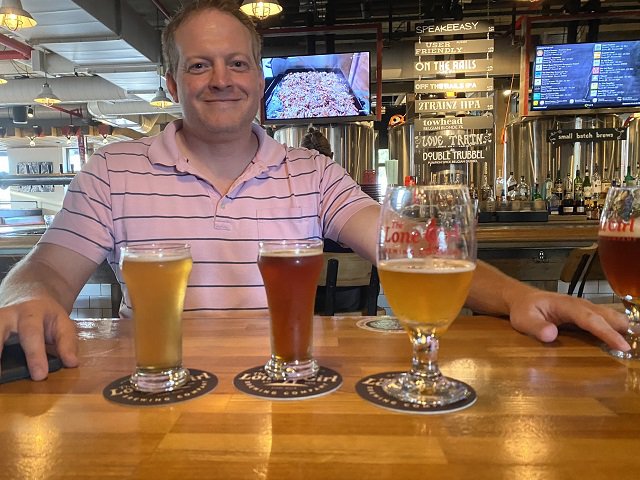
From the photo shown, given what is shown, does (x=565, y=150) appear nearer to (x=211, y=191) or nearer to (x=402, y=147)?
(x=402, y=147)

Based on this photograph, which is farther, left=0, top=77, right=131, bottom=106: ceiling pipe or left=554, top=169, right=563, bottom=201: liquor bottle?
left=0, top=77, right=131, bottom=106: ceiling pipe

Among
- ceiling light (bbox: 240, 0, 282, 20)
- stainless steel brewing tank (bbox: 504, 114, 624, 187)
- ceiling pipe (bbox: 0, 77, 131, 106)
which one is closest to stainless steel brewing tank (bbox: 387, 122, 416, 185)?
stainless steel brewing tank (bbox: 504, 114, 624, 187)

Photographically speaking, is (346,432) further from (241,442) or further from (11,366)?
(11,366)

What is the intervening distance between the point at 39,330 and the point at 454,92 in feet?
14.8

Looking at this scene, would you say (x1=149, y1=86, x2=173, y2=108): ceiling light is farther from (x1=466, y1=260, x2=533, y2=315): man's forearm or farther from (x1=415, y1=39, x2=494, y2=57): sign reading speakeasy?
(x1=466, y1=260, x2=533, y2=315): man's forearm

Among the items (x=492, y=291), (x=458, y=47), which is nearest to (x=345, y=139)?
(x=458, y=47)

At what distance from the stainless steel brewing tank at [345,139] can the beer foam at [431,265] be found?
17.3 feet

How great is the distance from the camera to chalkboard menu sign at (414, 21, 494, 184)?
4.68m

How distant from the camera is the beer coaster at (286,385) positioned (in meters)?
0.72

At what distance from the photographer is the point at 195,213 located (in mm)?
1651

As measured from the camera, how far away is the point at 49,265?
1398 mm

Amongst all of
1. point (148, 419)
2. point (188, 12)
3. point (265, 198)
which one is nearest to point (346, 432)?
point (148, 419)

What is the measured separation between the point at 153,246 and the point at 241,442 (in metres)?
0.32

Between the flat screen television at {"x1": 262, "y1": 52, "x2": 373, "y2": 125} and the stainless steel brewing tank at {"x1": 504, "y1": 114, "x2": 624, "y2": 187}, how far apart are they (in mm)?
1923
